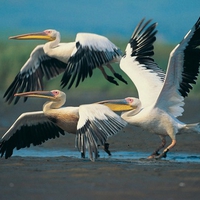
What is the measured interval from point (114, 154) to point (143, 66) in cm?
131

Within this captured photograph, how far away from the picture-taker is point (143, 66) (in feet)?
37.8

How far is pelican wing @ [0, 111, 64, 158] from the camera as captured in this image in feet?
34.7

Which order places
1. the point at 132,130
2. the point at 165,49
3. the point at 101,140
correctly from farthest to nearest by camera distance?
the point at 165,49, the point at 132,130, the point at 101,140

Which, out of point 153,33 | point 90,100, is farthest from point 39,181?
point 90,100

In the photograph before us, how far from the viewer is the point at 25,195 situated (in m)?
7.77

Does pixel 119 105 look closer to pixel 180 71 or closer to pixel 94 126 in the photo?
pixel 180 71

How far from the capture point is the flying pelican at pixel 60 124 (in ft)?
30.6

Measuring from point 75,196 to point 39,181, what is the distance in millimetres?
970

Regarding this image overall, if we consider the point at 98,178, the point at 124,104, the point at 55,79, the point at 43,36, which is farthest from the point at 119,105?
the point at 55,79

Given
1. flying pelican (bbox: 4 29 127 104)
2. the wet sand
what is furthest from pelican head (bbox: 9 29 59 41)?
the wet sand

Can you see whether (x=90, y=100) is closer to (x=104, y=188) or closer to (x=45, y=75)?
(x=45, y=75)

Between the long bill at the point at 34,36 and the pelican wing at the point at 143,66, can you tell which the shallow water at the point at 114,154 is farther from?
the long bill at the point at 34,36

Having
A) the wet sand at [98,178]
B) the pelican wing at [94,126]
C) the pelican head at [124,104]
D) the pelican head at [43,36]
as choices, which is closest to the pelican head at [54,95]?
the pelican head at [124,104]

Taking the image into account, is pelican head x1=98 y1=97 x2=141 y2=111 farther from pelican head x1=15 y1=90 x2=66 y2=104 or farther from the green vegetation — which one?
the green vegetation
